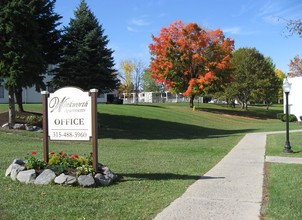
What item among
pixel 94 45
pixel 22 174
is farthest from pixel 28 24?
pixel 22 174

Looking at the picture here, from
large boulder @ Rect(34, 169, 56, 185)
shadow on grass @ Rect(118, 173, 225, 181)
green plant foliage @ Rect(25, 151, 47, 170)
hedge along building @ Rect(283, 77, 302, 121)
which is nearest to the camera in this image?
large boulder @ Rect(34, 169, 56, 185)

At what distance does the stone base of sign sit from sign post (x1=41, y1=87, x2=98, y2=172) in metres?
0.32

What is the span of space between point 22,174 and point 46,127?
1.22m

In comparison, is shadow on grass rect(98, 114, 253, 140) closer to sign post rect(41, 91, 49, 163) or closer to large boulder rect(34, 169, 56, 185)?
sign post rect(41, 91, 49, 163)

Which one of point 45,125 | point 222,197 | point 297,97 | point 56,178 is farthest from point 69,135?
point 297,97

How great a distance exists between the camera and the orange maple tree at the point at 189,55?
172ft

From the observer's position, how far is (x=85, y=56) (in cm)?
3047

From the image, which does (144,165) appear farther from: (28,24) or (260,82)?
(260,82)

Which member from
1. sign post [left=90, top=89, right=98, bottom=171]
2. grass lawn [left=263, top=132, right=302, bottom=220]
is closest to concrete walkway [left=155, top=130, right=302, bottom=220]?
grass lawn [left=263, top=132, right=302, bottom=220]

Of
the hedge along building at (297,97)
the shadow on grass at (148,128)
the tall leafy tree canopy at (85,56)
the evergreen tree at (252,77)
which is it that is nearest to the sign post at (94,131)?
the shadow on grass at (148,128)

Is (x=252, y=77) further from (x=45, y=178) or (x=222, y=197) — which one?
(x=45, y=178)

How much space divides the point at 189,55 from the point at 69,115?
1785 inches

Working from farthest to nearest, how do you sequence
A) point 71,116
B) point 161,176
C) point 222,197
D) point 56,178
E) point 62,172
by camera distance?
point 161,176
point 71,116
point 62,172
point 56,178
point 222,197

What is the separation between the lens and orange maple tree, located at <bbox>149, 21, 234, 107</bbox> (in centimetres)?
5247
